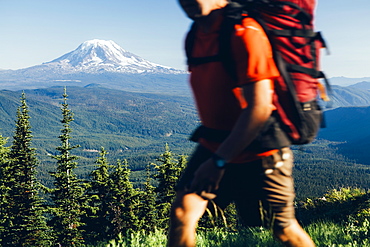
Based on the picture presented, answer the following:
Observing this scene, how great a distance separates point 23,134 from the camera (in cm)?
3150

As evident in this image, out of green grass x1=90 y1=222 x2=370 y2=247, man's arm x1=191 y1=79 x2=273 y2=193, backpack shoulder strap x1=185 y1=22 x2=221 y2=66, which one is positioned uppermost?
backpack shoulder strap x1=185 y1=22 x2=221 y2=66

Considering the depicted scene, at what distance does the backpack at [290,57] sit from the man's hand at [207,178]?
358mm

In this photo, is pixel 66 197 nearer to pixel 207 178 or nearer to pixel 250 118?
pixel 207 178

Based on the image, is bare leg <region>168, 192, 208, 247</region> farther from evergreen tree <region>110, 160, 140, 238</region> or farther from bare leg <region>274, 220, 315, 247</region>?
evergreen tree <region>110, 160, 140, 238</region>

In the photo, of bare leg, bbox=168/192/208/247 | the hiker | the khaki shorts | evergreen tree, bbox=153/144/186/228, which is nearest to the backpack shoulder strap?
the hiker

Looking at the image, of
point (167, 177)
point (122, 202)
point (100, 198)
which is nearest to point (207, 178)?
point (167, 177)

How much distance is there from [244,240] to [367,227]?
1585mm

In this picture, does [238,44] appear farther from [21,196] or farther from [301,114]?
[21,196]

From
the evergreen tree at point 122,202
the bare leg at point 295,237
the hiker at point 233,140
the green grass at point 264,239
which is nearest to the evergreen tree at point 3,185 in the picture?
the evergreen tree at point 122,202

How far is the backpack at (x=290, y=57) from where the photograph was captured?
2137 mm

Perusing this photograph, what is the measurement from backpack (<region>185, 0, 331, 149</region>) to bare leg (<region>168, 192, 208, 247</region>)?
0.65 m

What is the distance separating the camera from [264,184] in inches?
91.8

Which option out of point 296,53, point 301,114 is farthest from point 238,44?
point 301,114

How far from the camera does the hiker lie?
2023 mm
